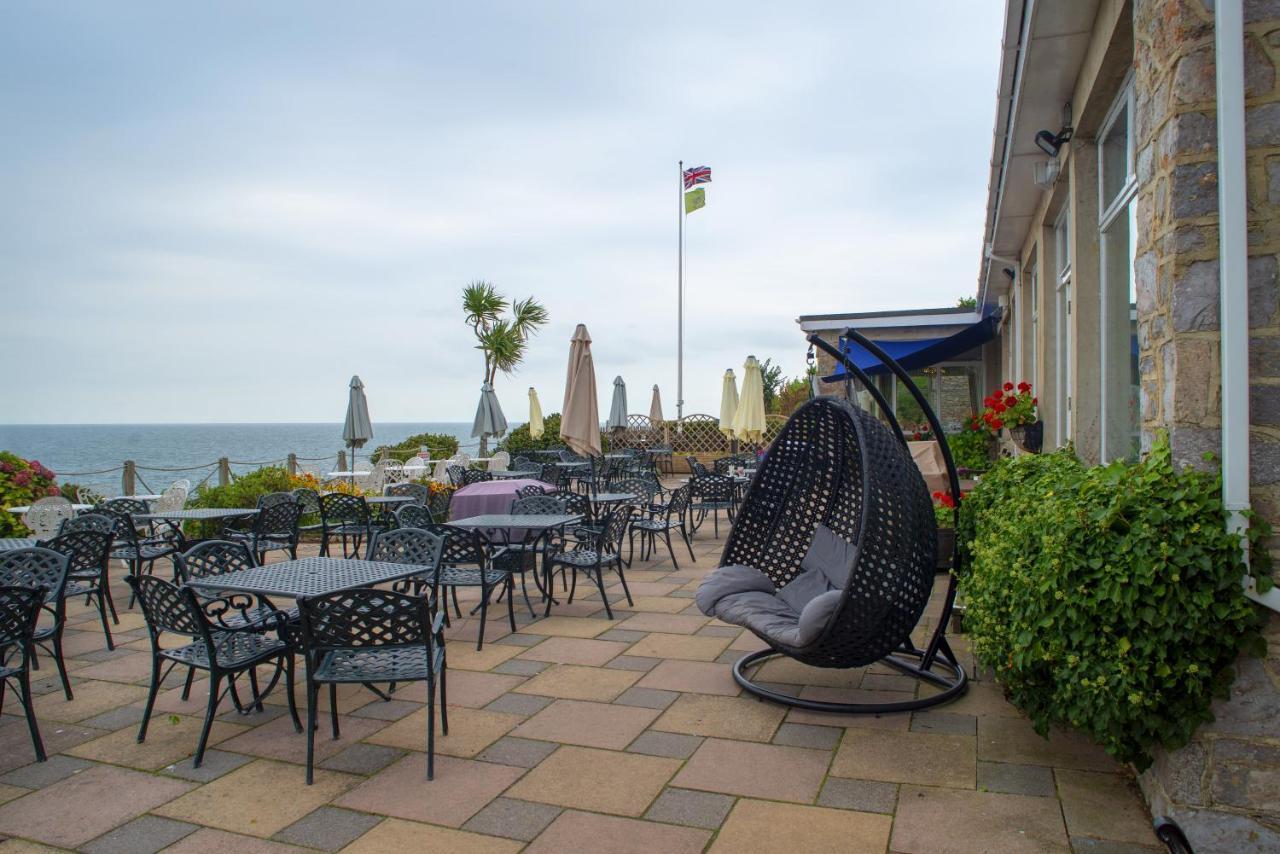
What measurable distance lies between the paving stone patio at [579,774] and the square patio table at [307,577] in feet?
1.97

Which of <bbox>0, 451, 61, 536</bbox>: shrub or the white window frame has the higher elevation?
the white window frame

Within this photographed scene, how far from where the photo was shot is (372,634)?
299cm

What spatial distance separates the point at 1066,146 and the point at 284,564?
194 inches

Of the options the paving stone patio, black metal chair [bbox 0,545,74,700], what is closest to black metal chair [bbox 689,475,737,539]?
the paving stone patio

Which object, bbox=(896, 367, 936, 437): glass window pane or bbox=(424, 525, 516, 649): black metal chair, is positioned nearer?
bbox=(424, 525, 516, 649): black metal chair

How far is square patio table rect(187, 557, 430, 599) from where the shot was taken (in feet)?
11.0

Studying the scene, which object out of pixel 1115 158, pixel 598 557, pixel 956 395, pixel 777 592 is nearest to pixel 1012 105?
pixel 1115 158

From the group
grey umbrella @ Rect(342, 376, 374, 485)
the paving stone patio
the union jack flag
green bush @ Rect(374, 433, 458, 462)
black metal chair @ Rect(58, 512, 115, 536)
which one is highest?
the union jack flag

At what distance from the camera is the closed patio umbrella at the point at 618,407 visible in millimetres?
15219

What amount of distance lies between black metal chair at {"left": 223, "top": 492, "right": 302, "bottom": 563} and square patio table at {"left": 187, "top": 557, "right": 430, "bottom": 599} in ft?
8.21

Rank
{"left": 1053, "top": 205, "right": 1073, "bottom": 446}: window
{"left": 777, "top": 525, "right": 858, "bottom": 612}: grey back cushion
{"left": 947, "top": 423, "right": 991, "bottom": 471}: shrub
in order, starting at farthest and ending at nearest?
{"left": 947, "top": 423, "right": 991, "bottom": 471}: shrub < {"left": 1053, "top": 205, "right": 1073, "bottom": 446}: window < {"left": 777, "top": 525, "right": 858, "bottom": 612}: grey back cushion

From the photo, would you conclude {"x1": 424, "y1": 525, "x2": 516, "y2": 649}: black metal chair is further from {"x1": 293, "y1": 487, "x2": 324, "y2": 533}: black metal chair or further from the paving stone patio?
{"x1": 293, "y1": 487, "x2": 324, "y2": 533}: black metal chair

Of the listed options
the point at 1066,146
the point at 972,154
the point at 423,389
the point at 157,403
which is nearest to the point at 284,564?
→ the point at 1066,146

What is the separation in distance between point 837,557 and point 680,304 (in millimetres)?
18600
